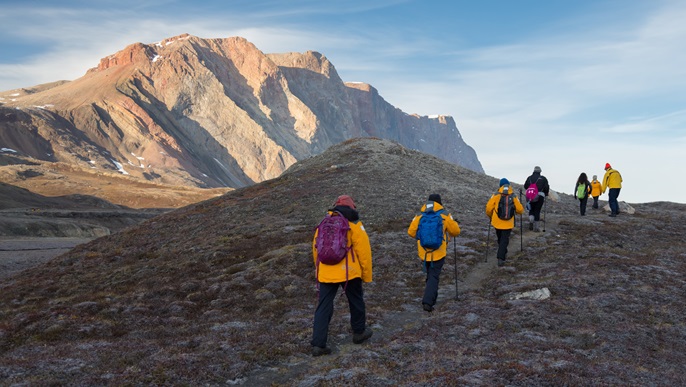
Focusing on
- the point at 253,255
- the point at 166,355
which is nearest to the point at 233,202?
the point at 253,255

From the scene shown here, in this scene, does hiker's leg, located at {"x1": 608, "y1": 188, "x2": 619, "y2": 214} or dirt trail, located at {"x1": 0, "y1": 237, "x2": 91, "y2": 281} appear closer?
hiker's leg, located at {"x1": 608, "y1": 188, "x2": 619, "y2": 214}

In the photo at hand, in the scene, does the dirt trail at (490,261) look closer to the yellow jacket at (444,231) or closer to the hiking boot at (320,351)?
the yellow jacket at (444,231)

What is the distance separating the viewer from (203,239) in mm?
29641

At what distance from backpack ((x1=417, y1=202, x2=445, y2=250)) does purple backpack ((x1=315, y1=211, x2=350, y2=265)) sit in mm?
3743

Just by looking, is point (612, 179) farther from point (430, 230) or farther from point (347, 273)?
point (347, 273)

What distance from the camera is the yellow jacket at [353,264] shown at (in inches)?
452

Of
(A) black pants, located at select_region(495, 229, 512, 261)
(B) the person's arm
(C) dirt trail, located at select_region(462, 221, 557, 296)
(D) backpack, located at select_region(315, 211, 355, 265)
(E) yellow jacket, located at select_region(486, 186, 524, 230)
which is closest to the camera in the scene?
(D) backpack, located at select_region(315, 211, 355, 265)

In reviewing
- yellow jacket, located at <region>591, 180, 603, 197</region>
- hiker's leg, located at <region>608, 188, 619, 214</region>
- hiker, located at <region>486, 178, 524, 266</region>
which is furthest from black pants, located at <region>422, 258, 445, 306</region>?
yellow jacket, located at <region>591, 180, 603, 197</region>

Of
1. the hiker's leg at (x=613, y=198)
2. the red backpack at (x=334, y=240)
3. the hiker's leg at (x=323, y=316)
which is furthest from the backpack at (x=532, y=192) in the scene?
the hiker's leg at (x=323, y=316)

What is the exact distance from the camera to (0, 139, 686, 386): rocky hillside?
9.57 meters

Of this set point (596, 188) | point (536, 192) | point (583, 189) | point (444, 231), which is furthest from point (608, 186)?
point (444, 231)

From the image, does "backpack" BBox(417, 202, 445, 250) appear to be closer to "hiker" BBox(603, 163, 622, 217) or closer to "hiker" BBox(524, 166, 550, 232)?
"hiker" BBox(524, 166, 550, 232)

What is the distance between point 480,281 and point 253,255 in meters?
11.3

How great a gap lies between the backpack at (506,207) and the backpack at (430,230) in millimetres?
5487
